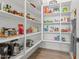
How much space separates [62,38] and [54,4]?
155 centimetres

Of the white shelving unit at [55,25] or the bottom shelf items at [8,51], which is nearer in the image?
the bottom shelf items at [8,51]

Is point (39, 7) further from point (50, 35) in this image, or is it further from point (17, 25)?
point (17, 25)

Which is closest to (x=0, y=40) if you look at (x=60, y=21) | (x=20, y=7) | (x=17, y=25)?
(x=17, y=25)

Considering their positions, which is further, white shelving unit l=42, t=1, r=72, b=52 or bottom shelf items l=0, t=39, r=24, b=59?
white shelving unit l=42, t=1, r=72, b=52

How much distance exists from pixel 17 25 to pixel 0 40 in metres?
1.29

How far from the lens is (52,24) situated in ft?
14.9

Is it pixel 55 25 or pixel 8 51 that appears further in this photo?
pixel 55 25

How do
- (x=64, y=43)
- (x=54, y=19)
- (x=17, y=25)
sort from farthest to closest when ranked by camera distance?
(x=54, y=19), (x=64, y=43), (x=17, y=25)

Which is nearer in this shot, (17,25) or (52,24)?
(17,25)

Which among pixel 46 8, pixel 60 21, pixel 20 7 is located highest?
pixel 46 8

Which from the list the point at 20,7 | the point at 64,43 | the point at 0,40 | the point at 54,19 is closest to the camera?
the point at 0,40

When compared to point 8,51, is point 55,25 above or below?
above

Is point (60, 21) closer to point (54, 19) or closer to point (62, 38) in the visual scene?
point (54, 19)

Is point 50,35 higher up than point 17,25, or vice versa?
point 17,25
